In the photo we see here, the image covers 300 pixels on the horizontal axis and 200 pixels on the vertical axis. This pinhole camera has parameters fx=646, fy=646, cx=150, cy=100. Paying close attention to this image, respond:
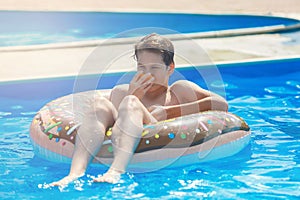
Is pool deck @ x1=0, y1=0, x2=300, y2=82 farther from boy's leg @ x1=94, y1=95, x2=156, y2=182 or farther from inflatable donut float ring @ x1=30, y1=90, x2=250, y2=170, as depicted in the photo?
boy's leg @ x1=94, y1=95, x2=156, y2=182

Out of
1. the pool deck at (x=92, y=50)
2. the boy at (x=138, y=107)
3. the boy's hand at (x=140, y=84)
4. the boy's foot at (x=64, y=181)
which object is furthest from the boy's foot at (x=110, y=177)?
the pool deck at (x=92, y=50)

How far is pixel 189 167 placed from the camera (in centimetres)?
404

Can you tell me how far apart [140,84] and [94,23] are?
6.57 meters

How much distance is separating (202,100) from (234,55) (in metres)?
2.76

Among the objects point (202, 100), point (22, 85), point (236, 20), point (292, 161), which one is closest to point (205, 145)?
point (202, 100)

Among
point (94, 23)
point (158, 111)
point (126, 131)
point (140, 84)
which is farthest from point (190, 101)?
point (94, 23)

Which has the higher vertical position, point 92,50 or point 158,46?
point 92,50

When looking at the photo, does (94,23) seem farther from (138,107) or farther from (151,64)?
(138,107)

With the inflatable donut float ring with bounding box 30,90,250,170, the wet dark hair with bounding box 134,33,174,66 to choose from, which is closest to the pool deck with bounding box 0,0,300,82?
the inflatable donut float ring with bounding box 30,90,250,170

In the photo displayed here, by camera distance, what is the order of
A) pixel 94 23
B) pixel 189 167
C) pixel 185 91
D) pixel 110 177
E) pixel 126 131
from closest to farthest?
pixel 110 177 → pixel 126 131 → pixel 189 167 → pixel 185 91 → pixel 94 23

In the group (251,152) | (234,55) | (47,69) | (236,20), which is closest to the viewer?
(251,152)

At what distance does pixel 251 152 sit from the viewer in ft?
14.3

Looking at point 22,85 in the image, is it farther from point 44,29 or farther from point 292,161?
point 44,29

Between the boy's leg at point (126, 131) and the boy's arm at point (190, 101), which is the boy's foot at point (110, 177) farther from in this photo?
the boy's arm at point (190, 101)
